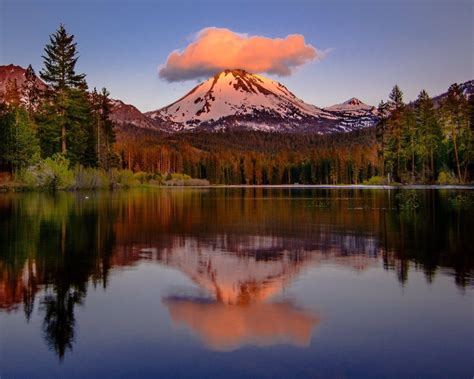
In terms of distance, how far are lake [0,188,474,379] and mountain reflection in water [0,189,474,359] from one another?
4 centimetres

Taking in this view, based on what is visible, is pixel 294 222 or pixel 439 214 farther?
pixel 439 214

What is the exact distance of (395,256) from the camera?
14078 millimetres

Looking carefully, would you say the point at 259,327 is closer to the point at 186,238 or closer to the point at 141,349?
the point at 141,349

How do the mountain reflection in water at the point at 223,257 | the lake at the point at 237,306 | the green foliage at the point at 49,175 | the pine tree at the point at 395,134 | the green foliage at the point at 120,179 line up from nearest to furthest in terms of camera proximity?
the lake at the point at 237,306 < the mountain reflection in water at the point at 223,257 < the green foliage at the point at 49,175 < the green foliage at the point at 120,179 < the pine tree at the point at 395,134

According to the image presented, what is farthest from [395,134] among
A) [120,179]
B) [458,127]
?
[120,179]

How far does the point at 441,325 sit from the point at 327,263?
213 inches

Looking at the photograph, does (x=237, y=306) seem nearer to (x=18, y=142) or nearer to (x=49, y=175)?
(x=49, y=175)

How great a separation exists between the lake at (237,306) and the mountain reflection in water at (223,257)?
4 centimetres

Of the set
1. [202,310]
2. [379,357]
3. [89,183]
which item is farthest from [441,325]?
[89,183]

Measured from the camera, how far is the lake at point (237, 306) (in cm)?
632

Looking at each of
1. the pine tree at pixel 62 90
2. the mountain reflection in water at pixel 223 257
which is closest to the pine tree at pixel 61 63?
the pine tree at pixel 62 90

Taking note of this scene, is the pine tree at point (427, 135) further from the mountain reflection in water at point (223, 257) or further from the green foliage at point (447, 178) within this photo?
the mountain reflection in water at point (223, 257)

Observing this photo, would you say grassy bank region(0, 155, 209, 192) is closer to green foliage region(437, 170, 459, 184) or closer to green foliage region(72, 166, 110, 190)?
green foliage region(72, 166, 110, 190)

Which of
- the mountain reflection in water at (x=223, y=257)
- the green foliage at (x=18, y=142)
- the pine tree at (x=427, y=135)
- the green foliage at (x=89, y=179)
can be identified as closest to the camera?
the mountain reflection in water at (x=223, y=257)
